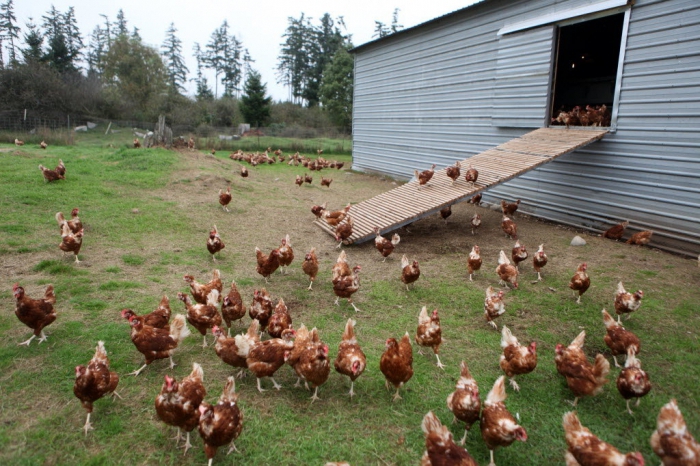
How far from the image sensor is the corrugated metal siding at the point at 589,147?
302 inches

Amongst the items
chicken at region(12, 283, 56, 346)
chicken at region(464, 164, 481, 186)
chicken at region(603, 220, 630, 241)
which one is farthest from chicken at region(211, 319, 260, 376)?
chicken at region(603, 220, 630, 241)

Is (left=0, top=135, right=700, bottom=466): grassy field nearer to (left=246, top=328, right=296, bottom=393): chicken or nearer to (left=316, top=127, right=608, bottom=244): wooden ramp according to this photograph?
(left=246, top=328, right=296, bottom=393): chicken

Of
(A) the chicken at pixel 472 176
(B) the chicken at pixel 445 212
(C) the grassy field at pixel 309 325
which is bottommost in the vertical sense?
(C) the grassy field at pixel 309 325

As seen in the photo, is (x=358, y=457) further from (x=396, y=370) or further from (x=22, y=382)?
(x=22, y=382)

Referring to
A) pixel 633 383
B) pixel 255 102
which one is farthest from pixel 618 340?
pixel 255 102

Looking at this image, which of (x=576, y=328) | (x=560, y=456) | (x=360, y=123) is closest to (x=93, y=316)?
(x=560, y=456)

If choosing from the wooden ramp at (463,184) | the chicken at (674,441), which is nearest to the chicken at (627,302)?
the chicken at (674,441)

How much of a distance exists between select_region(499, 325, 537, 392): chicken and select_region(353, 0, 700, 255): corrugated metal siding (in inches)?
238

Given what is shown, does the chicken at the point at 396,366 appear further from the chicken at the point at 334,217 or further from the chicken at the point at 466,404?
the chicken at the point at 334,217

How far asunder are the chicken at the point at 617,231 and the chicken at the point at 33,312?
1015 cm

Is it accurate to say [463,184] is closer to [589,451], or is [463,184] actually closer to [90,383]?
[589,451]

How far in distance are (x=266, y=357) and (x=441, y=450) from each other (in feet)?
6.03

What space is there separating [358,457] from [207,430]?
1.19 meters

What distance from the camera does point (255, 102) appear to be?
3619 cm
